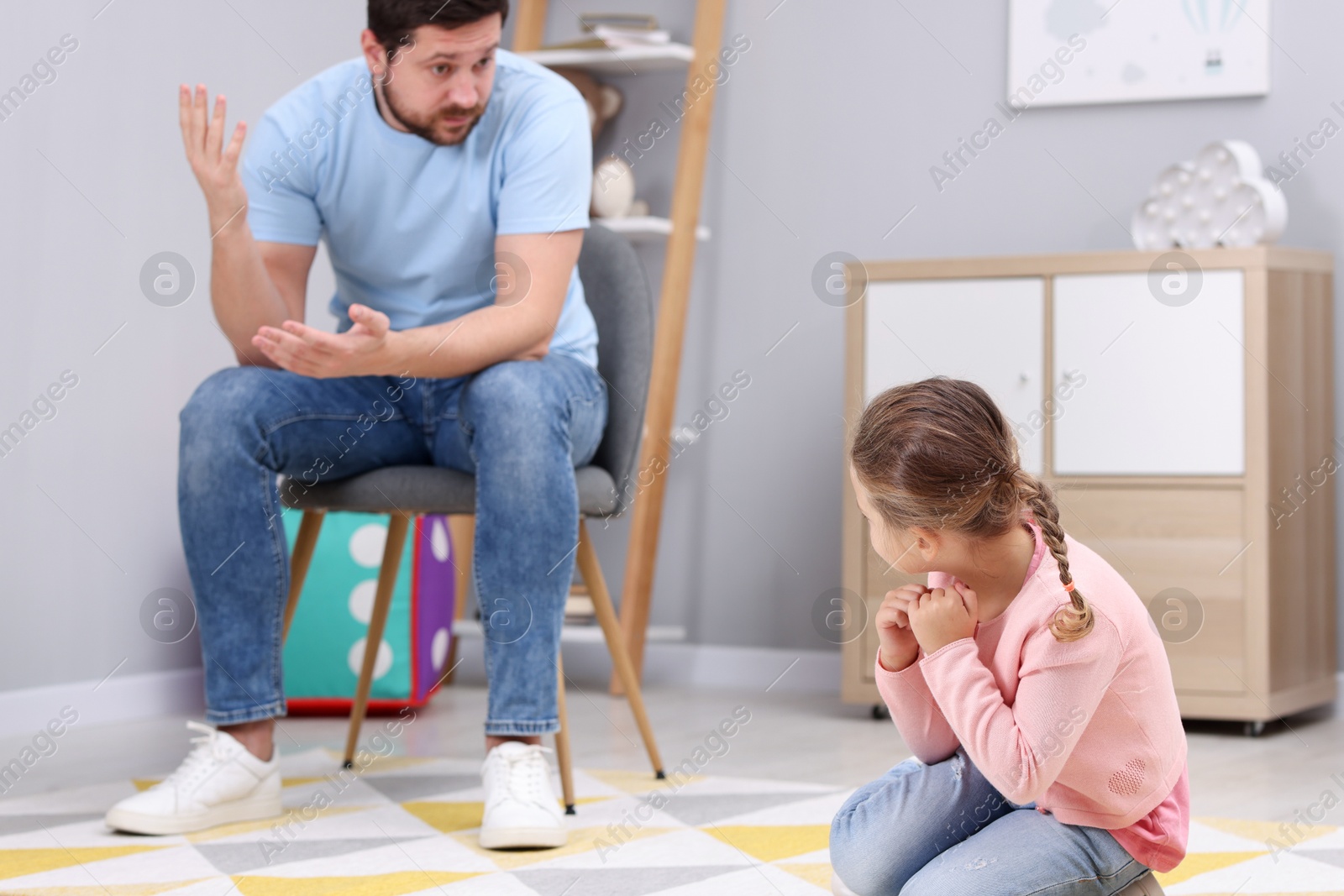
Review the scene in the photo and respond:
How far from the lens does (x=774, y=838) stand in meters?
1.41

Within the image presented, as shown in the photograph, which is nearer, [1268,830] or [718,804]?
[1268,830]

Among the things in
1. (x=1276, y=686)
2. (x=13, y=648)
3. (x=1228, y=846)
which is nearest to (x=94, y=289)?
(x=13, y=648)

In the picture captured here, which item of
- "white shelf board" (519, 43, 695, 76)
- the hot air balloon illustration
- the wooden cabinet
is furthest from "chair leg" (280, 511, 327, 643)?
the hot air balloon illustration

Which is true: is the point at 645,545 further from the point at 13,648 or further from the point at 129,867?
the point at 129,867

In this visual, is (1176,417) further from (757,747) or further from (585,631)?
(585,631)

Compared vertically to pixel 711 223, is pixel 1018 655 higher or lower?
lower

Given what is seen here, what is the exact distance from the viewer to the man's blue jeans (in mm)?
1375

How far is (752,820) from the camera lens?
1.49 meters

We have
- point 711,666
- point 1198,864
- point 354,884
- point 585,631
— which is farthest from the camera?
point 711,666

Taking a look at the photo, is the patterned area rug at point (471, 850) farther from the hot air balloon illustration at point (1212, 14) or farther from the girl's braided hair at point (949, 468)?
the hot air balloon illustration at point (1212, 14)

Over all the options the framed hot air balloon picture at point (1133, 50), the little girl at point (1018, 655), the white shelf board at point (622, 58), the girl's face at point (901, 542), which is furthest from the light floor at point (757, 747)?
the white shelf board at point (622, 58)

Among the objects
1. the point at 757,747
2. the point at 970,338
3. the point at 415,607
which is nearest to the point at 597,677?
the point at 415,607

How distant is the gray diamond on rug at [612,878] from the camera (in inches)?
47.4

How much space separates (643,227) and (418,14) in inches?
48.7
